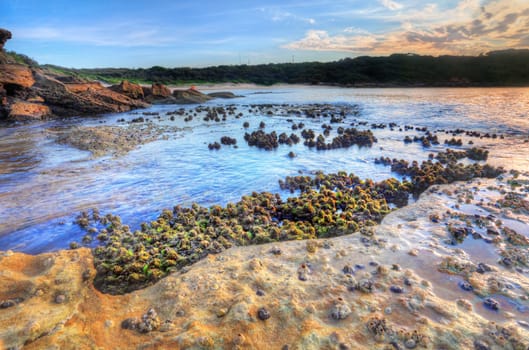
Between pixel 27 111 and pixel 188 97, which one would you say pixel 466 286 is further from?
pixel 188 97

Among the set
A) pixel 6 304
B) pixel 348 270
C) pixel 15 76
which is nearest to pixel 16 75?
pixel 15 76

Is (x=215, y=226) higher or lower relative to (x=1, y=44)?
lower

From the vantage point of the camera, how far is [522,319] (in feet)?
12.5

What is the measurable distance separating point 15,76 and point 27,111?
367 cm

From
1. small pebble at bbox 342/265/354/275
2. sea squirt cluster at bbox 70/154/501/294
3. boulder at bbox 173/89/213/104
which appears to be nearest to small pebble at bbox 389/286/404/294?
small pebble at bbox 342/265/354/275

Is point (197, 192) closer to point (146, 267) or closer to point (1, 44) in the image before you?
point (146, 267)

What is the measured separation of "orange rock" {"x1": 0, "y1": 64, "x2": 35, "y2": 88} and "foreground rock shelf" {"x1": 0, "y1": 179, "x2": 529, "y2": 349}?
26.8 metres

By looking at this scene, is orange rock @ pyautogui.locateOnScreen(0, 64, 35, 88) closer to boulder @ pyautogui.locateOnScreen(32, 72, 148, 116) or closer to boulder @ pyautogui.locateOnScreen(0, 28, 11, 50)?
boulder @ pyautogui.locateOnScreen(32, 72, 148, 116)

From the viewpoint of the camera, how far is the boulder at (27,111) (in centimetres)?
2308

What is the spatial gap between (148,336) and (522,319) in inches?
184

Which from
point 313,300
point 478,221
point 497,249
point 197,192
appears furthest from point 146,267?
point 478,221

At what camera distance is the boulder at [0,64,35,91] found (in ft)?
79.8

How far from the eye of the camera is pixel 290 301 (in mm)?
4117

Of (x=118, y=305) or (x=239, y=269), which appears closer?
(x=118, y=305)
